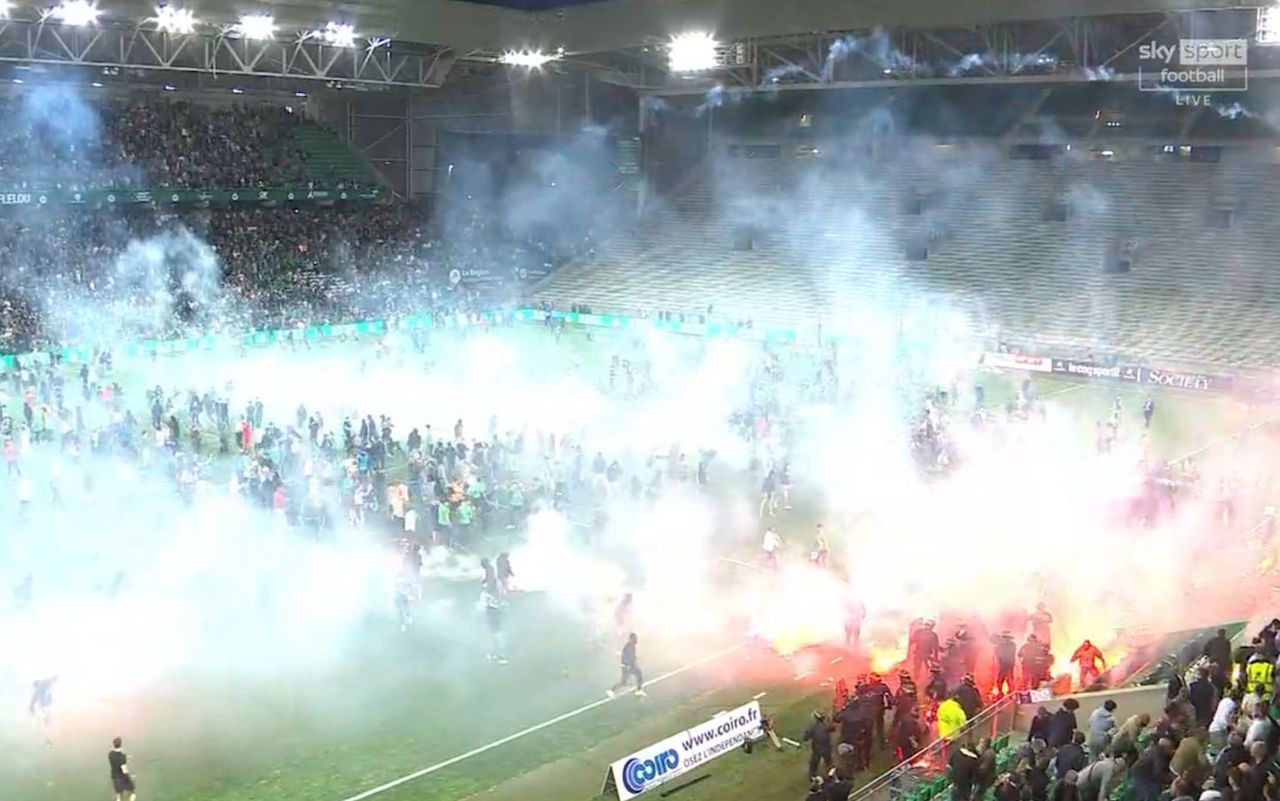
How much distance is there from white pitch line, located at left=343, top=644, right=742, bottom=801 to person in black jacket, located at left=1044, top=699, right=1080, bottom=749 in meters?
5.62

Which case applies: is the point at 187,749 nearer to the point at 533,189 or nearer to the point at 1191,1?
the point at 1191,1

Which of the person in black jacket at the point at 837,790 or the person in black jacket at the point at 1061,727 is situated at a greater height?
the person in black jacket at the point at 1061,727

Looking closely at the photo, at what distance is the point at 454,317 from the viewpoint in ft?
141

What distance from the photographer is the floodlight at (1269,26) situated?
26.8m

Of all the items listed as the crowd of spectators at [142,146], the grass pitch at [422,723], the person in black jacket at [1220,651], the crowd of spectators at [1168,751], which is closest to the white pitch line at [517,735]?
the grass pitch at [422,723]

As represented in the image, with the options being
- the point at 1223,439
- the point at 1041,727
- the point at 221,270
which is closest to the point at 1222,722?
the point at 1041,727

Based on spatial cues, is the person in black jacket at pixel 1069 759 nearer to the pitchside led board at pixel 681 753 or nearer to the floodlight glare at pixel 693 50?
the pitchside led board at pixel 681 753

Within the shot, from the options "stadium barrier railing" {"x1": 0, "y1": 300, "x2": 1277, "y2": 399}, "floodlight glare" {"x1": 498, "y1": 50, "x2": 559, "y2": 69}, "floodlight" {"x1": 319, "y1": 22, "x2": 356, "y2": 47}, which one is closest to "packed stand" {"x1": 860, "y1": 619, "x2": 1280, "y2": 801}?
"stadium barrier railing" {"x1": 0, "y1": 300, "x2": 1277, "y2": 399}

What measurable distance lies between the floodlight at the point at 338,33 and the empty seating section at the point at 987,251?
49.8 ft

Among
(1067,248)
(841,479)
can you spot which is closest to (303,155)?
Answer: (1067,248)

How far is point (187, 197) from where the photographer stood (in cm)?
A: 4366

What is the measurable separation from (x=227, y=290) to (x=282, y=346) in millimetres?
4157

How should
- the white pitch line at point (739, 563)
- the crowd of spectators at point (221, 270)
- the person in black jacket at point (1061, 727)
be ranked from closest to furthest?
the person in black jacket at point (1061, 727) → the white pitch line at point (739, 563) → the crowd of spectators at point (221, 270)

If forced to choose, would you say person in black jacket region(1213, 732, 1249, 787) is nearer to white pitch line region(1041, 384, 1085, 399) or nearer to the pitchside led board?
the pitchside led board
